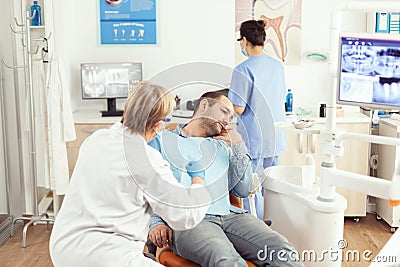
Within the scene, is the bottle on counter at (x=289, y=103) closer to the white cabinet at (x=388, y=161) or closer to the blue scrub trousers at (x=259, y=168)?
the white cabinet at (x=388, y=161)

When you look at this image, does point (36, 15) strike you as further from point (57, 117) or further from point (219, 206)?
point (219, 206)

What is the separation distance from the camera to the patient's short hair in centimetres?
170

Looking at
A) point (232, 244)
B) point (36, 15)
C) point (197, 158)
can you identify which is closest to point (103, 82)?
point (36, 15)

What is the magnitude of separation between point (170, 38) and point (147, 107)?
2504 mm

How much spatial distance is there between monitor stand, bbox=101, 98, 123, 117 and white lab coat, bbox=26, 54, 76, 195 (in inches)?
15.4

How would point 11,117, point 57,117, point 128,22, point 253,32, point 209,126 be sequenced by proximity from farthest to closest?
1. point 128,22
2. point 11,117
3. point 57,117
4. point 253,32
5. point 209,126

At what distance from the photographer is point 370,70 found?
2.06 meters

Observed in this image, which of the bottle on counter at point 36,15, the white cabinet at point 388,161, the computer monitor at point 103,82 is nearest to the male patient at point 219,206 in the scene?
the white cabinet at point 388,161

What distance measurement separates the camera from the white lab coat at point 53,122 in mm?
3498

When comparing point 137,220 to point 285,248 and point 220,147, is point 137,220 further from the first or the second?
point 285,248

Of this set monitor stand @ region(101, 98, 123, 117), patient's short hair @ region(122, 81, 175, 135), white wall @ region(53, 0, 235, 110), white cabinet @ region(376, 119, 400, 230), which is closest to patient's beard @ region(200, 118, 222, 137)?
patient's short hair @ region(122, 81, 175, 135)

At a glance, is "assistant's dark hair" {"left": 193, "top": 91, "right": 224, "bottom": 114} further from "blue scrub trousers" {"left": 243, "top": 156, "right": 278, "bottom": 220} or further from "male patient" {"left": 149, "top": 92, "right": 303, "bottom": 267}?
"blue scrub trousers" {"left": 243, "top": 156, "right": 278, "bottom": 220}

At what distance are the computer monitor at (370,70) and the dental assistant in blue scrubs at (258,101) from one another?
31cm

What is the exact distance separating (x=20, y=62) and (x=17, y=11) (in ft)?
1.06
